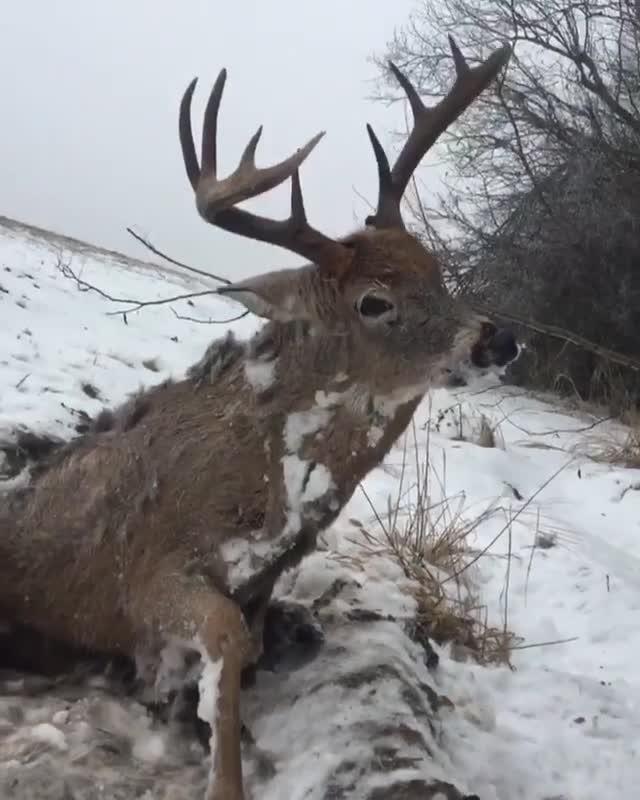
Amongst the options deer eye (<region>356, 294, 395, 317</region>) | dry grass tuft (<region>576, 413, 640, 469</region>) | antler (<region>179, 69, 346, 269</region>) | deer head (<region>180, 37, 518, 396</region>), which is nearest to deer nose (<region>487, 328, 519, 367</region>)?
deer head (<region>180, 37, 518, 396</region>)

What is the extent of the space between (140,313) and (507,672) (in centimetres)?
677

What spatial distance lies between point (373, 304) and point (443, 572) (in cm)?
183

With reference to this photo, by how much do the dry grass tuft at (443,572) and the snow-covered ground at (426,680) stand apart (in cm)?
7

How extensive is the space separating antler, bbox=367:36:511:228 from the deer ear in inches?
14.7

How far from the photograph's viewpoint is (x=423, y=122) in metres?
3.19

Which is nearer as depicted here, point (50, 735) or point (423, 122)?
point (50, 735)

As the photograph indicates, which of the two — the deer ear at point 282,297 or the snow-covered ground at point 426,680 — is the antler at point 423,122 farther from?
the snow-covered ground at point 426,680

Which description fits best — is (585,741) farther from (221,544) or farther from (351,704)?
(221,544)

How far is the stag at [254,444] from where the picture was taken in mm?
2781

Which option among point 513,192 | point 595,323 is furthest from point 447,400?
point 513,192

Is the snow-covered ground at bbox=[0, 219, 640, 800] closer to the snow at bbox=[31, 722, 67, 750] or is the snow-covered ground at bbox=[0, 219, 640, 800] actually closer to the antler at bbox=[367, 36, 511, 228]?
the snow at bbox=[31, 722, 67, 750]

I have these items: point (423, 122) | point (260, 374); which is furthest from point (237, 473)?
point (423, 122)

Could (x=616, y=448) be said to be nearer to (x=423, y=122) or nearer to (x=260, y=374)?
(x=423, y=122)

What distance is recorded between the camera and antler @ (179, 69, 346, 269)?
2732 millimetres
